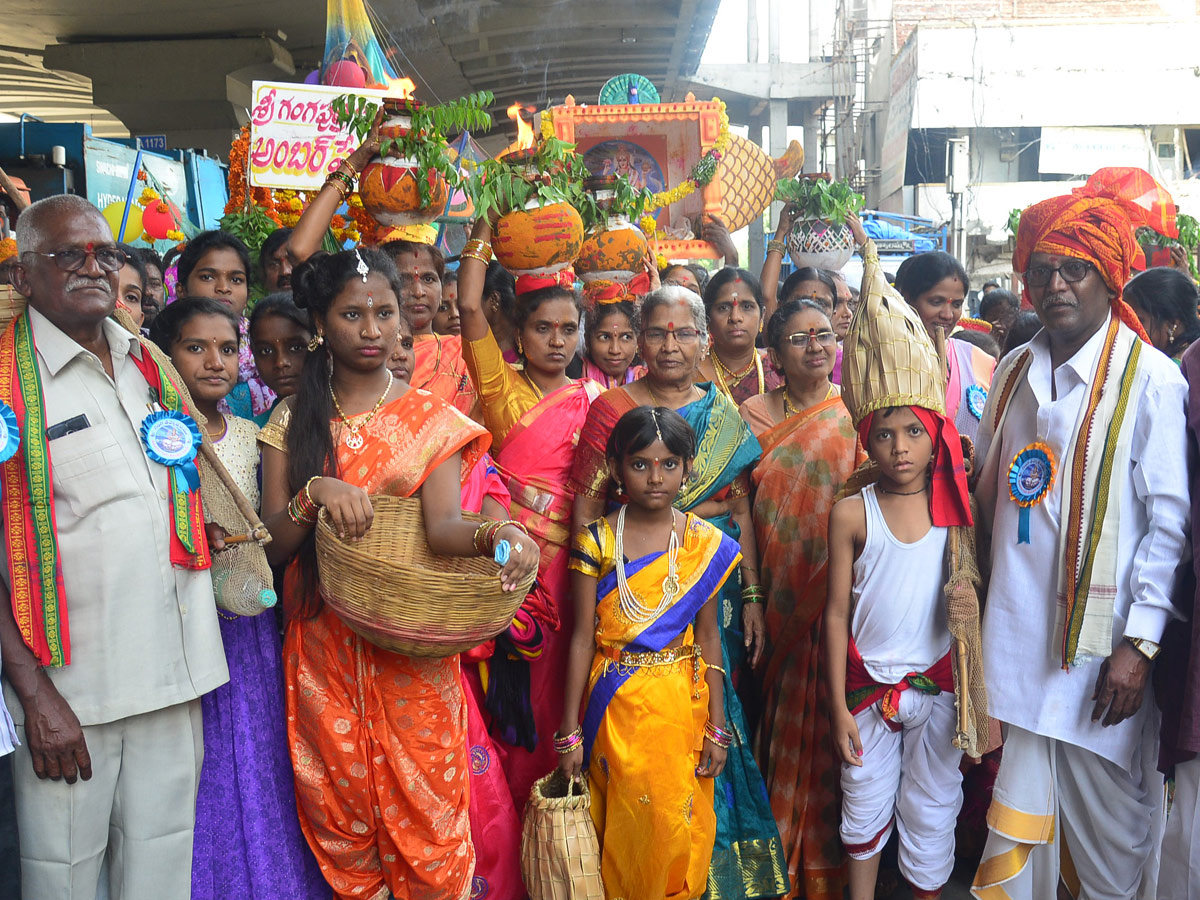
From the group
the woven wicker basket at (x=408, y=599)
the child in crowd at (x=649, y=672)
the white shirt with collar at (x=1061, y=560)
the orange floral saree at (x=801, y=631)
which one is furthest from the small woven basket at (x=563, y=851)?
the white shirt with collar at (x=1061, y=560)

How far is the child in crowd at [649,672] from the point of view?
3121 mm

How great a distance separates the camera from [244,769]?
285 cm

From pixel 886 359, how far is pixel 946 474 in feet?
1.37

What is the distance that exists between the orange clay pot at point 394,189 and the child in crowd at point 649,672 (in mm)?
1054

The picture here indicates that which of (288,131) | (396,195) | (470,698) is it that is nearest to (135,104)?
(288,131)

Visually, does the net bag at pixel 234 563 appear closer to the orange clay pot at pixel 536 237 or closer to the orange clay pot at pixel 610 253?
the orange clay pot at pixel 536 237

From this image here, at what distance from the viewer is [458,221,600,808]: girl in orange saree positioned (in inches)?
138

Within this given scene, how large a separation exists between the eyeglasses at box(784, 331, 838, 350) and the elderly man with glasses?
2251 mm

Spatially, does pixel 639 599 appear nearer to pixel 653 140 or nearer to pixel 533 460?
pixel 533 460

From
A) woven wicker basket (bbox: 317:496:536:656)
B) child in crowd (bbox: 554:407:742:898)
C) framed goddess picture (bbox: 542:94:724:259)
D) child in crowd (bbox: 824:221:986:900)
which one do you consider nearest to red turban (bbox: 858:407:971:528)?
child in crowd (bbox: 824:221:986:900)

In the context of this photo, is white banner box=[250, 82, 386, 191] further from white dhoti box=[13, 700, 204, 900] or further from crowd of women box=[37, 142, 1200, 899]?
white dhoti box=[13, 700, 204, 900]

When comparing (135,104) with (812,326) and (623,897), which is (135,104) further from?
(623,897)

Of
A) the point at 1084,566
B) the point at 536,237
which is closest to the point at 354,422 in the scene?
the point at 536,237

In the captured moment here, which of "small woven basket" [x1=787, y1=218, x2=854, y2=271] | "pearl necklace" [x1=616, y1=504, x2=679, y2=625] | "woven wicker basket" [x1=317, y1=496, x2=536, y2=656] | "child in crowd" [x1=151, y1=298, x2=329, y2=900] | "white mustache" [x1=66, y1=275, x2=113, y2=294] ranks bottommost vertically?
"child in crowd" [x1=151, y1=298, x2=329, y2=900]
